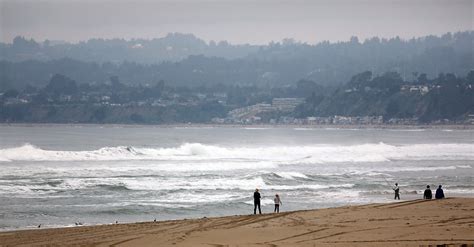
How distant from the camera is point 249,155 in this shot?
67.7 metres

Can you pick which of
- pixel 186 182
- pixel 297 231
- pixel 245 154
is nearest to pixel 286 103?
pixel 245 154

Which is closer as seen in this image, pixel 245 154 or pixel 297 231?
pixel 297 231

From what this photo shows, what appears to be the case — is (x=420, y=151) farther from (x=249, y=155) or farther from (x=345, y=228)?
(x=345, y=228)

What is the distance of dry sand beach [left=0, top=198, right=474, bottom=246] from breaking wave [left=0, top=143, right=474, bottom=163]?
31562 millimetres

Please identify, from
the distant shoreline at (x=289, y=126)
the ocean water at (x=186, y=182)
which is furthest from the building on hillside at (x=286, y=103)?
the ocean water at (x=186, y=182)

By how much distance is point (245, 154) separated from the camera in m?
68.8

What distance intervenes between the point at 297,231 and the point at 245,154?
1831 inches

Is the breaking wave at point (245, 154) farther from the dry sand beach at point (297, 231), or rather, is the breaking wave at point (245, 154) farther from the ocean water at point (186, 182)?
the dry sand beach at point (297, 231)

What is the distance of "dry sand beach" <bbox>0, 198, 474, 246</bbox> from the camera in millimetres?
20938

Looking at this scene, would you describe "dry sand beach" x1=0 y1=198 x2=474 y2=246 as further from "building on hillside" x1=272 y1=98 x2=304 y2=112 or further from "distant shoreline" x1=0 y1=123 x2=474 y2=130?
"building on hillside" x1=272 y1=98 x2=304 y2=112

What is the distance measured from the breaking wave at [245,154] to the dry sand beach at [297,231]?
104 feet

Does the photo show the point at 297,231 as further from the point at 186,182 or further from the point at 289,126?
the point at 289,126

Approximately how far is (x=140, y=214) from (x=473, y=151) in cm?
4681

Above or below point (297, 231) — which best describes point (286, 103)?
above
